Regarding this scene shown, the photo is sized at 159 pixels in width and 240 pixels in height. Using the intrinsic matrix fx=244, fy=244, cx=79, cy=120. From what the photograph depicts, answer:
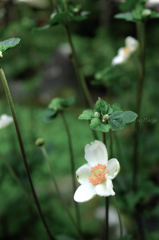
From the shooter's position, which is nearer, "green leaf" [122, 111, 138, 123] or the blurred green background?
"green leaf" [122, 111, 138, 123]

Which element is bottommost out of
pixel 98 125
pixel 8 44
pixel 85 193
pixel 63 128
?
pixel 63 128

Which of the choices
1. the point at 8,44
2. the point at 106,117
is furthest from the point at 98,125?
the point at 8,44

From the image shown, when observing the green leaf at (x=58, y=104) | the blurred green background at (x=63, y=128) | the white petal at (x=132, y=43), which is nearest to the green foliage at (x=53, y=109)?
the green leaf at (x=58, y=104)

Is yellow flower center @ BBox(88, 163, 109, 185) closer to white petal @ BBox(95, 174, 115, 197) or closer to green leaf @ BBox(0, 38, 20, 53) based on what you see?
white petal @ BBox(95, 174, 115, 197)

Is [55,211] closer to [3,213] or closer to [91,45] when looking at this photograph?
[3,213]

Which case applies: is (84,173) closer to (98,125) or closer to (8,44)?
(98,125)

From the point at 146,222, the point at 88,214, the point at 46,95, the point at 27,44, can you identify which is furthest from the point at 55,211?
the point at 27,44

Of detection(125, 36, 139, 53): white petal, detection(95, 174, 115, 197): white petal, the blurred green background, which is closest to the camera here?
detection(95, 174, 115, 197): white petal

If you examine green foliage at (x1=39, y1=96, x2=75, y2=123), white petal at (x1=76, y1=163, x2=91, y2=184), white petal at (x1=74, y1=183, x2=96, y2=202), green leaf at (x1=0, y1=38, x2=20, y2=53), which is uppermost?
green leaf at (x1=0, y1=38, x2=20, y2=53)

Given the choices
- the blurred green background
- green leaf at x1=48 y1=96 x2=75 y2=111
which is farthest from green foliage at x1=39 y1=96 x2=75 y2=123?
the blurred green background
